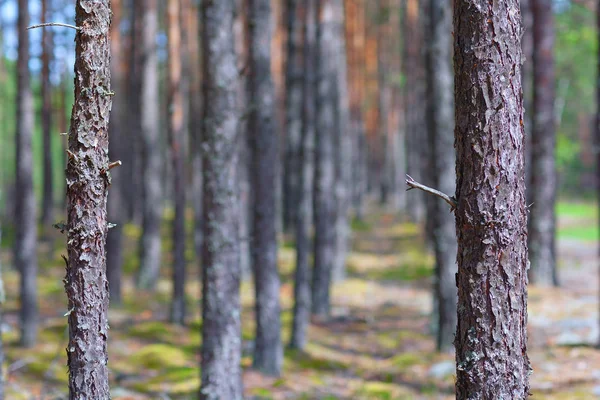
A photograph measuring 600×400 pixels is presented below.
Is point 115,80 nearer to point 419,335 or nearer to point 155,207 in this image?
point 155,207

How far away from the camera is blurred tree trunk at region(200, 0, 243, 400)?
7.15 m

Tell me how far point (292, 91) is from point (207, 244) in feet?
39.3

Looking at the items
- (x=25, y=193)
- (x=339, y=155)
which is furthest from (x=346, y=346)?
(x=339, y=155)

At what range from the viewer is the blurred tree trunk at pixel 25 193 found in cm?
1078

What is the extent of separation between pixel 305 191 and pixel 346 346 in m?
3.09

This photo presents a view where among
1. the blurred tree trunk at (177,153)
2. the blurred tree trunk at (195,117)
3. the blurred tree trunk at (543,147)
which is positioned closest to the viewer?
the blurred tree trunk at (177,153)

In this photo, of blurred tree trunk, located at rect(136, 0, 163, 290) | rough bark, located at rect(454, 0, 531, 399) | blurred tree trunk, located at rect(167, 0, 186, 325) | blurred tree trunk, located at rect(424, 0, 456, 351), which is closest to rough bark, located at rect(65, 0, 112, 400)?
rough bark, located at rect(454, 0, 531, 399)

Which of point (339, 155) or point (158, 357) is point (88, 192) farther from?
point (339, 155)

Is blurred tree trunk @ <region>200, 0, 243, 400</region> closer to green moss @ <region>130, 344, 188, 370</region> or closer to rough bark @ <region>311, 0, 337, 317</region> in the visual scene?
green moss @ <region>130, 344, 188, 370</region>

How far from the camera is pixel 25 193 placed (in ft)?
35.7

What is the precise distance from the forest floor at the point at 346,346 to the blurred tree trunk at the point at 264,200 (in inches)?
19.3

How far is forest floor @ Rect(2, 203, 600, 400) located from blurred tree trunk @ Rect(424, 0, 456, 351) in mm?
771

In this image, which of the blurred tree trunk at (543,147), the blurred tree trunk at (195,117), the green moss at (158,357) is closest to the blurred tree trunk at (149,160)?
the blurred tree trunk at (195,117)

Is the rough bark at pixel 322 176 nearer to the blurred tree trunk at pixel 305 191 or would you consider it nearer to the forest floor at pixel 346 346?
the blurred tree trunk at pixel 305 191
